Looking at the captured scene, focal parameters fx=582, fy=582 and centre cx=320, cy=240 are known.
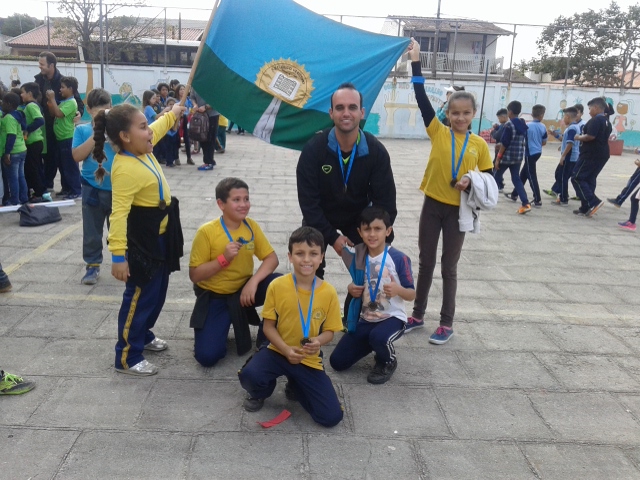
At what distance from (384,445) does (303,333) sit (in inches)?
29.7

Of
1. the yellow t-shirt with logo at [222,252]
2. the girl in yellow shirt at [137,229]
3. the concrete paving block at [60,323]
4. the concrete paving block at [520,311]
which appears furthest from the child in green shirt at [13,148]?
the concrete paving block at [520,311]

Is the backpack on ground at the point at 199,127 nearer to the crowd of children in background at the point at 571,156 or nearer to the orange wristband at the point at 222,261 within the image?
the crowd of children in background at the point at 571,156

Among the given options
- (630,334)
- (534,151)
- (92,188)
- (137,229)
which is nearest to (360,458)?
(137,229)

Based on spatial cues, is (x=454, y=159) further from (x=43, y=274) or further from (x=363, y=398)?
(x=43, y=274)

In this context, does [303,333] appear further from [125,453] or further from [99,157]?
[99,157]

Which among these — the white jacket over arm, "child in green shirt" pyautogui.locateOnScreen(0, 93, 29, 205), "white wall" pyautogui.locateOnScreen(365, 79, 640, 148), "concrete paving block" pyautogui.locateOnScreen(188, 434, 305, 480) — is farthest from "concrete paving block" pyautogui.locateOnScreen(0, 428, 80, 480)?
"white wall" pyautogui.locateOnScreen(365, 79, 640, 148)

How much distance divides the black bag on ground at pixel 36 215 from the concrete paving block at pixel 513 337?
5344mm

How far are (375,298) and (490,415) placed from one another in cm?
98

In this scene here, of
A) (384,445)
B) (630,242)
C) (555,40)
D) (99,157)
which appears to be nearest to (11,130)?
(99,157)

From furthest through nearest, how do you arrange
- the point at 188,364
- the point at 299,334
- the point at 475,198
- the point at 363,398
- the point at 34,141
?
the point at 34,141 → the point at 475,198 → the point at 188,364 → the point at 363,398 → the point at 299,334

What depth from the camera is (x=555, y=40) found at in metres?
26.3

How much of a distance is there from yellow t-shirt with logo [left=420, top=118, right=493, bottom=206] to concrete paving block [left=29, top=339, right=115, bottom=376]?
2.52 meters

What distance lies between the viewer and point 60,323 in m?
4.29

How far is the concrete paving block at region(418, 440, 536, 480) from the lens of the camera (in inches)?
109
